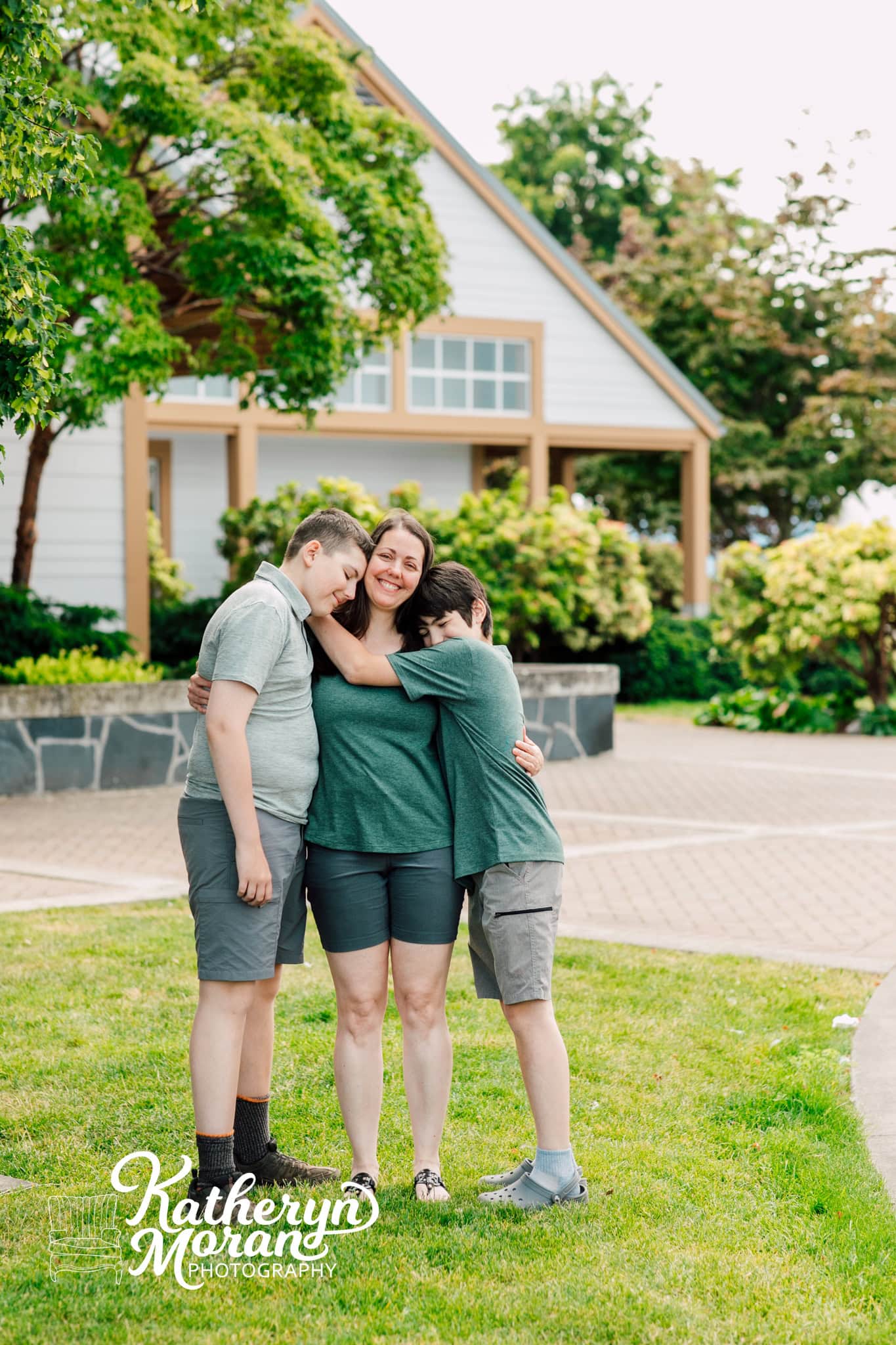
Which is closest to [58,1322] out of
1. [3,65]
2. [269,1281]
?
[269,1281]

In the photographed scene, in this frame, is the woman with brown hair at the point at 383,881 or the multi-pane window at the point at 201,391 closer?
the woman with brown hair at the point at 383,881

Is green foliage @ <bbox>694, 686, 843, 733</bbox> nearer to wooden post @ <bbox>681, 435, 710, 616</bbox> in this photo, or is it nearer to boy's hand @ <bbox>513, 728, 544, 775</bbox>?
wooden post @ <bbox>681, 435, 710, 616</bbox>

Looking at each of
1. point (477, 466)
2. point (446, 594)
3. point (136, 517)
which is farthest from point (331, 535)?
point (477, 466)

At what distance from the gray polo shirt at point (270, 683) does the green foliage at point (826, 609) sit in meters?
14.9

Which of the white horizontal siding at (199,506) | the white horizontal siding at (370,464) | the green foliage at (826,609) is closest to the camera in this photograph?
the green foliage at (826,609)

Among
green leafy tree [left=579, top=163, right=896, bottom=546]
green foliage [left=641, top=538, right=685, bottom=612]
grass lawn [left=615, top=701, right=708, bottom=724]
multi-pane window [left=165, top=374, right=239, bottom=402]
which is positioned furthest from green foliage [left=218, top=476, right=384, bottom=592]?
green leafy tree [left=579, top=163, right=896, bottom=546]

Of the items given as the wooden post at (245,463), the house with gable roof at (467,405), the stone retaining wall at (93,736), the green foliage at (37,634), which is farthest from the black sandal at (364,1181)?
the wooden post at (245,463)

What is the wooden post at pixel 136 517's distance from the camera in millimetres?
15523

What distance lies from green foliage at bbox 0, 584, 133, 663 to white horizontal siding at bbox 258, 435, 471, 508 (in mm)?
9522

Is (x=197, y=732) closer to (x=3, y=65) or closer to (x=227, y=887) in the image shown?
(x=227, y=887)

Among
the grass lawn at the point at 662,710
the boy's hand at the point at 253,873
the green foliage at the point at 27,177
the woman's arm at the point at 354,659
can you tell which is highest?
the green foliage at the point at 27,177

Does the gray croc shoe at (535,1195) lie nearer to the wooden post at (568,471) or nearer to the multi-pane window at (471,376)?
the multi-pane window at (471,376)

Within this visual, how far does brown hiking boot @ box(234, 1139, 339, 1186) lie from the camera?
4.14 meters

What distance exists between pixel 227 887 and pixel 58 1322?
107cm
